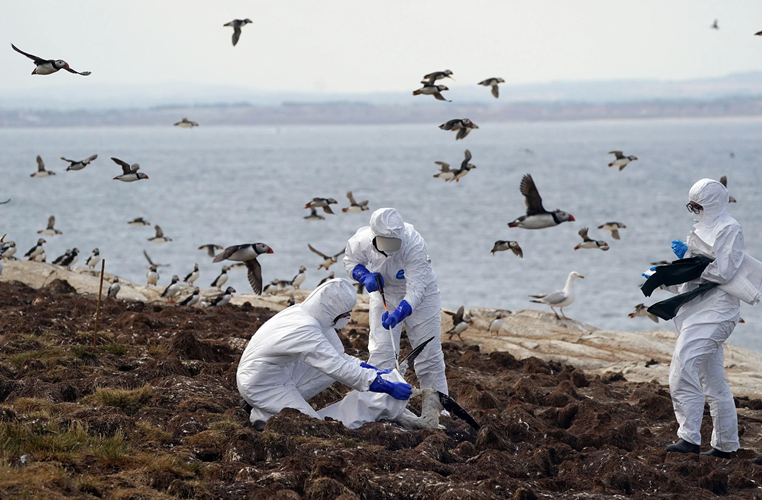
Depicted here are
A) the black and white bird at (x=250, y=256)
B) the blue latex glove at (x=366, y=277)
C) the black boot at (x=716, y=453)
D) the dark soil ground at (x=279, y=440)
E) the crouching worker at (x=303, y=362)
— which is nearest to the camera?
the dark soil ground at (x=279, y=440)

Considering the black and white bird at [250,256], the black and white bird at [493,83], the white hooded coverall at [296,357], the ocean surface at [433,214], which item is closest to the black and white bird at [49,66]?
the black and white bird at [250,256]

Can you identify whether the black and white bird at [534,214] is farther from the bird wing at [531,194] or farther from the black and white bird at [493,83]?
the black and white bird at [493,83]

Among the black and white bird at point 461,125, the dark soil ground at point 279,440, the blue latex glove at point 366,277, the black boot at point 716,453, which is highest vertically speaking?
the black and white bird at point 461,125

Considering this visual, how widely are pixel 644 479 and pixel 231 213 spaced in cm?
5402

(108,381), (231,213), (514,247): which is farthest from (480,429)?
(231,213)

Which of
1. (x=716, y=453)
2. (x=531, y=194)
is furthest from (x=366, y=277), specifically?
(x=716, y=453)

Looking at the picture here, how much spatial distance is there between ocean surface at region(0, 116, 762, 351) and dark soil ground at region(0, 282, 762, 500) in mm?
16487

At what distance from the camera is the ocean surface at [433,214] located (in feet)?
119

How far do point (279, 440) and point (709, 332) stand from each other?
4.28 meters

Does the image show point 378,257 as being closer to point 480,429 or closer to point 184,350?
point 480,429

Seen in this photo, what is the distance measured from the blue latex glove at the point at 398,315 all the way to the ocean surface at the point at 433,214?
1770 cm

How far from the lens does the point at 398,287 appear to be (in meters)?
10.1

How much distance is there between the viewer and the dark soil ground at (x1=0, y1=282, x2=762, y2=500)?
6.99 metres

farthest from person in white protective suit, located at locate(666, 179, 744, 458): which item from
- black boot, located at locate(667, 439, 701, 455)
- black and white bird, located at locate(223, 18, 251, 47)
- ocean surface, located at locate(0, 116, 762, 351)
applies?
ocean surface, located at locate(0, 116, 762, 351)
